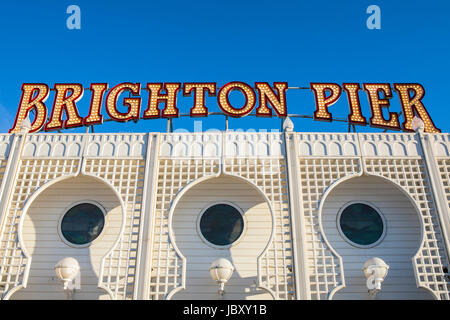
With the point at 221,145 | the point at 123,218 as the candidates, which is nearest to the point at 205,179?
the point at 221,145

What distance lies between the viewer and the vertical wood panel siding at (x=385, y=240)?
44.9 feet

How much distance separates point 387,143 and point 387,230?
3404 millimetres

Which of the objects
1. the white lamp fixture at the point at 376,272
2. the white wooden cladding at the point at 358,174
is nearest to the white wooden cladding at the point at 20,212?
the white wooden cladding at the point at 358,174

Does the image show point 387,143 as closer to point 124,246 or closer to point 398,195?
point 398,195

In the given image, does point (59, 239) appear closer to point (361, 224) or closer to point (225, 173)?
point (225, 173)

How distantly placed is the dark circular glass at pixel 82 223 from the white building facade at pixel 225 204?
0.66 feet

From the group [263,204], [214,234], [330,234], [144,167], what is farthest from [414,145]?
[144,167]

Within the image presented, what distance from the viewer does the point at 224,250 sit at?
47.6 ft

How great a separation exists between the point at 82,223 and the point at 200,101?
7696mm

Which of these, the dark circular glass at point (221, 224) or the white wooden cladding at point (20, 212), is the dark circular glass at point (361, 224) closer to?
the dark circular glass at point (221, 224)
